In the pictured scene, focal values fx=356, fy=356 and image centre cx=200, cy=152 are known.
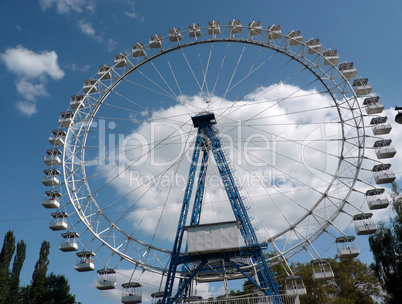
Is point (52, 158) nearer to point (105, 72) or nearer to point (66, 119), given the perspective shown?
point (66, 119)

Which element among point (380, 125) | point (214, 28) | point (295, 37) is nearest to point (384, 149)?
point (380, 125)

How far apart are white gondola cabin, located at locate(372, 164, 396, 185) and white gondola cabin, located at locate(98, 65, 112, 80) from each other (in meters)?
24.3

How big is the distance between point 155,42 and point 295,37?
496 inches

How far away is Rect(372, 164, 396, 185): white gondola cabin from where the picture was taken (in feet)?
88.7

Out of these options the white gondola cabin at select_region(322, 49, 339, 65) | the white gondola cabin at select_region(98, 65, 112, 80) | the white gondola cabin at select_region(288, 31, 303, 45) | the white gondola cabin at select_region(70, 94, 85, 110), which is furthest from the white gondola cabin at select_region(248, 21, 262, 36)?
the white gondola cabin at select_region(70, 94, 85, 110)

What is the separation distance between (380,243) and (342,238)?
764 cm

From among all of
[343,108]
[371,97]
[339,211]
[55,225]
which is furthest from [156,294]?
[371,97]

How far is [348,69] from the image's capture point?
1207 inches

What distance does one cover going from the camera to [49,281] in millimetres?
49031

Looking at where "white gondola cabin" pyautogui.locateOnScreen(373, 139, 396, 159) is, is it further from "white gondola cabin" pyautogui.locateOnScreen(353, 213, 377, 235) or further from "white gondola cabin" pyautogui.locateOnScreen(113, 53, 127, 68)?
"white gondola cabin" pyautogui.locateOnScreen(113, 53, 127, 68)

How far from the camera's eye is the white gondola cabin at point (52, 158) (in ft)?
102

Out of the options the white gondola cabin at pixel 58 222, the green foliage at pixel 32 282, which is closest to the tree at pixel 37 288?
the green foliage at pixel 32 282

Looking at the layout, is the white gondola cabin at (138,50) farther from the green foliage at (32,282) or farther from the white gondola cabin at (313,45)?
the green foliage at (32,282)

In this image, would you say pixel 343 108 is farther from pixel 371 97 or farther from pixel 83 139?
Answer: pixel 83 139
